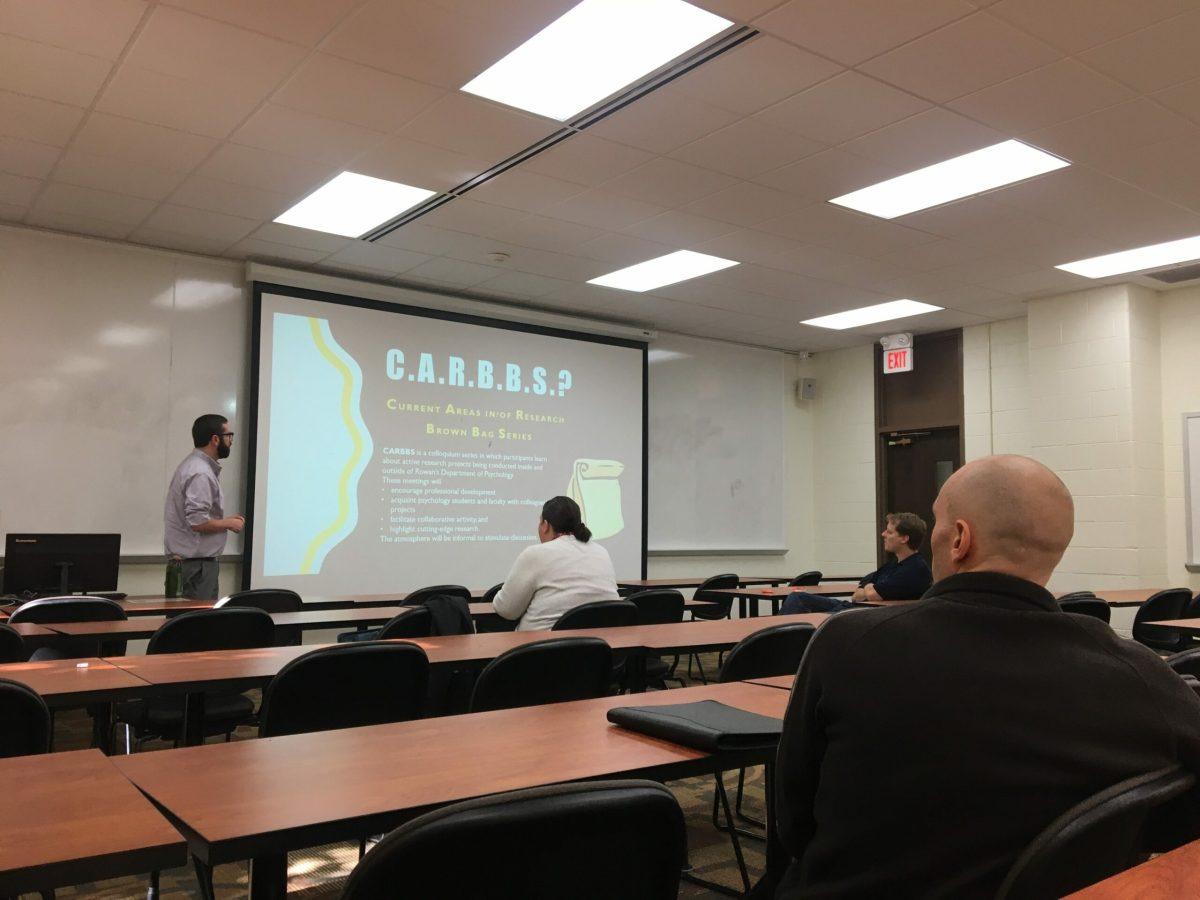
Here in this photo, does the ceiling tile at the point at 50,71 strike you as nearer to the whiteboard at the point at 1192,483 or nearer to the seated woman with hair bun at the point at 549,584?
the seated woman with hair bun at the point at 549,584

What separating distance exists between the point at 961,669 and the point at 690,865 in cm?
205

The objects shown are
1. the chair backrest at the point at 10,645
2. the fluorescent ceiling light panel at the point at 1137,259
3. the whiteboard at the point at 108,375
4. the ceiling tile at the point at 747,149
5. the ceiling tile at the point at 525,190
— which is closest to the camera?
the chair backrest at the point at 10,645

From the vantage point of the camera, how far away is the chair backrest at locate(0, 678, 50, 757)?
1642mm

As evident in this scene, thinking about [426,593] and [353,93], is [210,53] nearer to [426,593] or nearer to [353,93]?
[353,93]

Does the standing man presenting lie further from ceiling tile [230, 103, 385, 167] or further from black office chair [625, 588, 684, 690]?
black office chair [625, 588, 684, 690]

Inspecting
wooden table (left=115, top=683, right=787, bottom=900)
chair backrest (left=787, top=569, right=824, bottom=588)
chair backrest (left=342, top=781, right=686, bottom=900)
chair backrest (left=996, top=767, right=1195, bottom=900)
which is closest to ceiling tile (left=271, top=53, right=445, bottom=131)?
wooden table (left=115, top=683, right=787, bottom=900)

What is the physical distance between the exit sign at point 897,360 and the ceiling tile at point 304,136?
5726 mm

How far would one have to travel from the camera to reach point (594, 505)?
309 inches

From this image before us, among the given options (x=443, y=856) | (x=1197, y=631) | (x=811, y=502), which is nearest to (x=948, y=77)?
(x=1197, y=631)

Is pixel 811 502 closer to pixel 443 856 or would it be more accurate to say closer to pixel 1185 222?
pixel 1185 222

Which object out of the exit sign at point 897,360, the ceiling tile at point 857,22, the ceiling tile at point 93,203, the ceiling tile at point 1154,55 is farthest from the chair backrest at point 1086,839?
the exit sign at point 897,360

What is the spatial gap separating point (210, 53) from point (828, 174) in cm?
297

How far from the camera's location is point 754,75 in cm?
370

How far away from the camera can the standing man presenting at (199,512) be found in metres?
5.20
